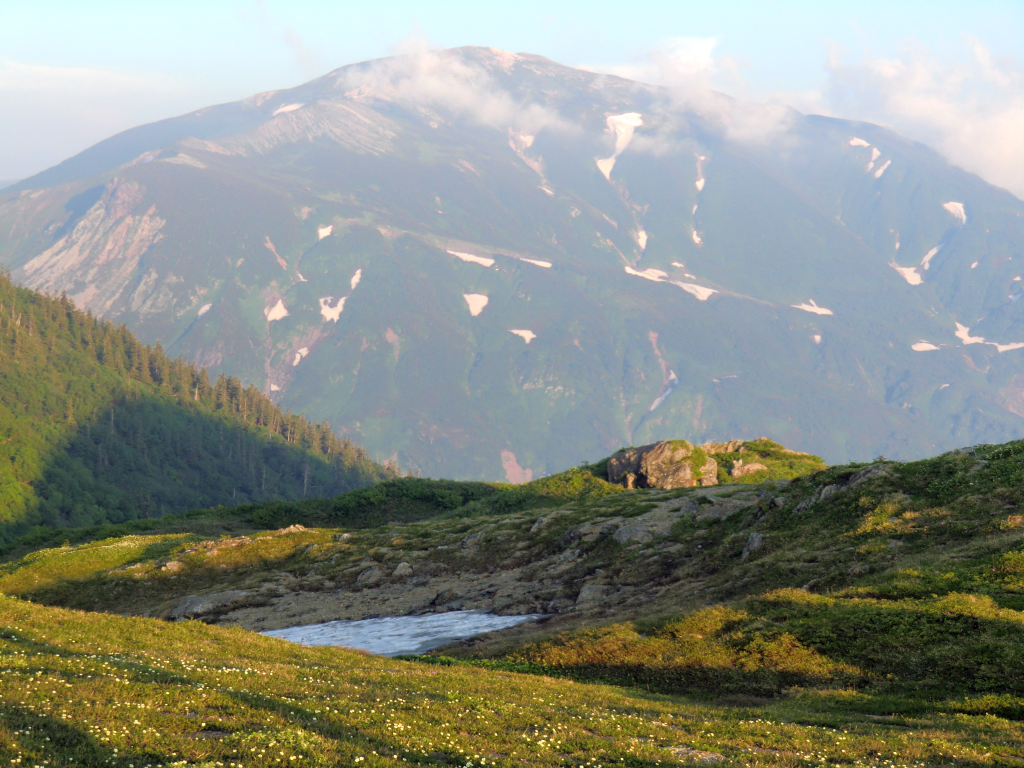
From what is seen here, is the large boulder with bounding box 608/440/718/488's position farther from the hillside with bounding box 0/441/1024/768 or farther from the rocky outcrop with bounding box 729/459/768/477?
the hillside with bounding box 0/441/1024/768

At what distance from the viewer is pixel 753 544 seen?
1689 inches

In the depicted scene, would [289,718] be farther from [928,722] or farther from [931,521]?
[931,521]

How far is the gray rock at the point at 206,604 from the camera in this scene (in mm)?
55531

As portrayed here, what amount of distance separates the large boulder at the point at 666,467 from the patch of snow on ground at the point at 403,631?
121 feet

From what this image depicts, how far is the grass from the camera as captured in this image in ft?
47.5

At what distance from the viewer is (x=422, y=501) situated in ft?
314

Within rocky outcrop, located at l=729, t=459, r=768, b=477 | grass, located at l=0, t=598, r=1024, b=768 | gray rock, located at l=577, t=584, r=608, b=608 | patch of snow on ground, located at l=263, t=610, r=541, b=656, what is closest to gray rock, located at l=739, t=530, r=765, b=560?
gray rock, located at l=577, t=584, r=608, b=608

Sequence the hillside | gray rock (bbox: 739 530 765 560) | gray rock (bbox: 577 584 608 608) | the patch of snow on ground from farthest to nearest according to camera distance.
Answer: gray rock (bbox: 577 584 608 608) < gray rock (bbox: 739 530 765 560) < the patch of snow on ground < the hillside

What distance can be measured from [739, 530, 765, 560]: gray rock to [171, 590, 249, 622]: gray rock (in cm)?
3816

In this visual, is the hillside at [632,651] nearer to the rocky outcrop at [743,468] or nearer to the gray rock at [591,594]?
the gray rock at [591,594]

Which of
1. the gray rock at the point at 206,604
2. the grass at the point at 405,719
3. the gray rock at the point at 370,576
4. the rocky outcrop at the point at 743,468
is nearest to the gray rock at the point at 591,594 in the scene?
the grass at the point at 405,719

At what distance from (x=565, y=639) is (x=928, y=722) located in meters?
15.8

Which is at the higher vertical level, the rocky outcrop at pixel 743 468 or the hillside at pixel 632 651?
the rocky outcrop at pixel 743 468

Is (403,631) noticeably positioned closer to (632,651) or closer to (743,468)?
(632,651)
